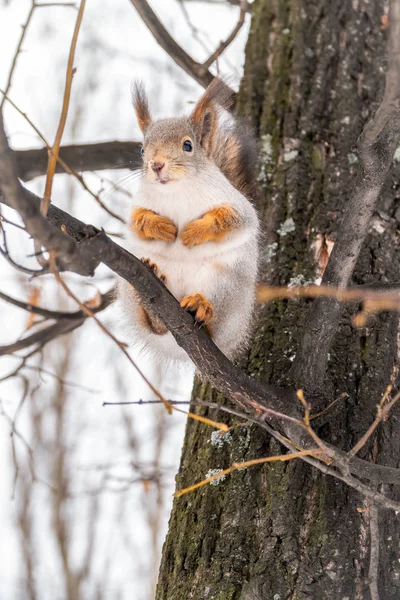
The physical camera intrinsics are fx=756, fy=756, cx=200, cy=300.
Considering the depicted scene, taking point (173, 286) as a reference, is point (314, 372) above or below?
below

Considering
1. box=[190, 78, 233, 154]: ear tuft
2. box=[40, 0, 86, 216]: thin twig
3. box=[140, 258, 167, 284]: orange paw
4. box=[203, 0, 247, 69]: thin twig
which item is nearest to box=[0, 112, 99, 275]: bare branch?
box=[40, 0, 86, 216]: thin twig

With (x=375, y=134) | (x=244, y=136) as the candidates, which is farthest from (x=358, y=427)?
(x=244, y=136)

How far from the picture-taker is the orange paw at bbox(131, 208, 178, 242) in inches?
83.7

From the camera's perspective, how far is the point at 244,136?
2.54 m

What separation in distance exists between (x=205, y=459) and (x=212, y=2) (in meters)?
1.98

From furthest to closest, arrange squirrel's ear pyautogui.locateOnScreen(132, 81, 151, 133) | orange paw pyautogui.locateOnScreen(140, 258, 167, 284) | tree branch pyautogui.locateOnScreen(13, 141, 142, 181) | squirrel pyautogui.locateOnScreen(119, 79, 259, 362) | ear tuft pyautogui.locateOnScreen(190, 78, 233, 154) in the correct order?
tree branch pyautogui.locateOnScreen(13, 141, 142, 181)
squirrel's ear pyautogui.locateOnScreen(132, 81, 151, 133)
ear tuft pyautogui.locateOnScreen(190, 78, 233, 154)
squirrel pyautogui.locateOnScreen(119, 79, 259, 362)
orange paw pyautogui.locateOnScreen(140, 258, 167, 284)

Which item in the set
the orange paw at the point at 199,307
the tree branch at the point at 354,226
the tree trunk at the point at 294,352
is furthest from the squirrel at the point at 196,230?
the tree branch at the point at 354,226

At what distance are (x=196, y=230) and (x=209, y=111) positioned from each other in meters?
0.48

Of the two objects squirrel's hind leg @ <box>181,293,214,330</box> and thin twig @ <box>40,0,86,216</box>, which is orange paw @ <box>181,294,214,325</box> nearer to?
squirrel's hind leg @ <box>181,293,214,330</box>

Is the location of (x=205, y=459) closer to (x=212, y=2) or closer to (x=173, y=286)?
(x=173, y=286)

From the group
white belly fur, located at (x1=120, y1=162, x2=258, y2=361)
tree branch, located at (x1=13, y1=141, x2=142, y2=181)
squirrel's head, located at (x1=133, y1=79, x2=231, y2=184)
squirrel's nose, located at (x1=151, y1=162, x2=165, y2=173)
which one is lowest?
white belly fur, located at (x1=120, y1=162, x2=258, y2=361)

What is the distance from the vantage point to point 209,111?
2.37 metres

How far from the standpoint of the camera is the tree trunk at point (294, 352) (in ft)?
6.13

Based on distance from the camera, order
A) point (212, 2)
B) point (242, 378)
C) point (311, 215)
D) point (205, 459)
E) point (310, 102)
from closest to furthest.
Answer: point (242, 378), point (205, 459), point (311, 215), point (310, 102), point (212, 2)
